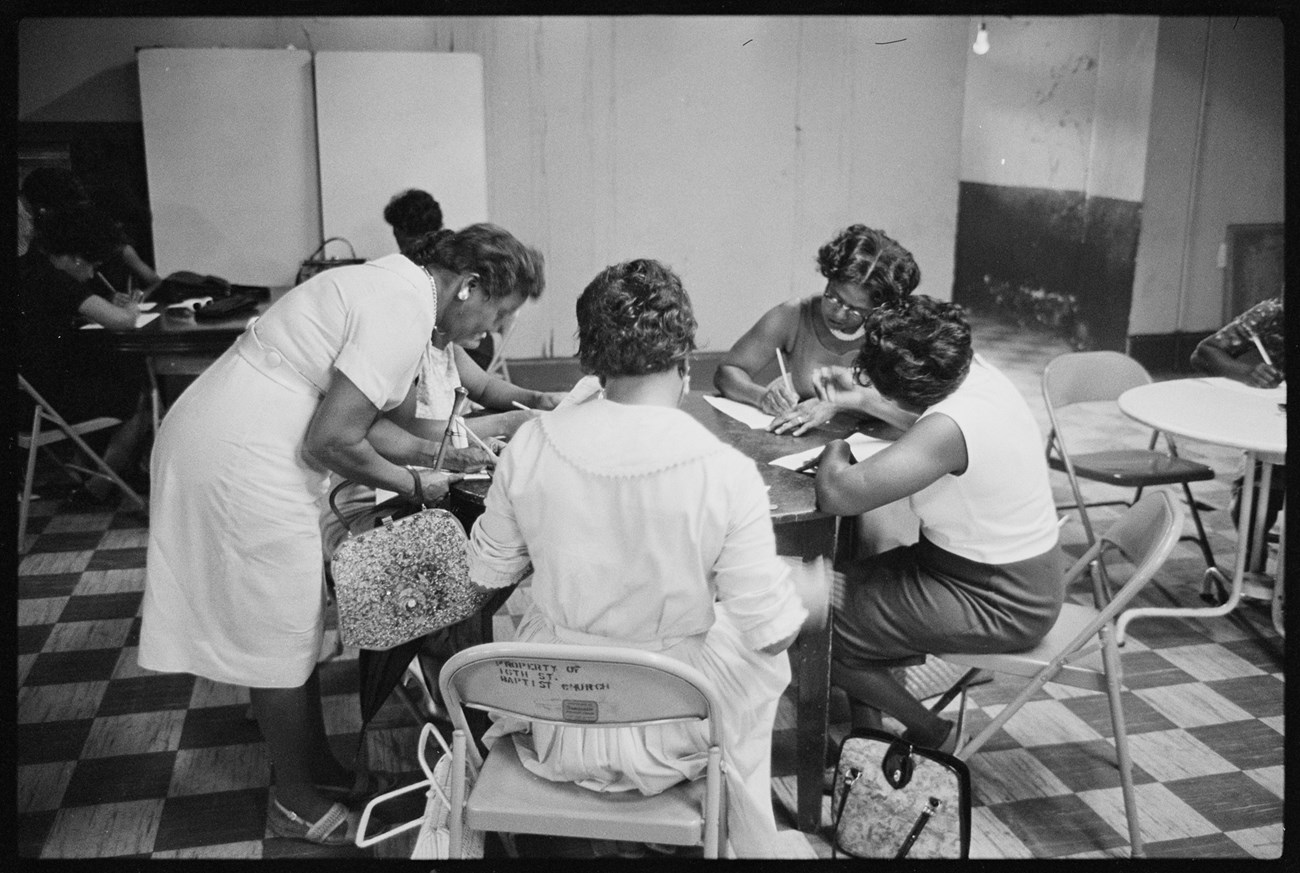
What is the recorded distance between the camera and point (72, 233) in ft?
13.5

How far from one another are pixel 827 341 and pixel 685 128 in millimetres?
2690

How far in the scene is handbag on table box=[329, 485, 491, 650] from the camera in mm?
2301

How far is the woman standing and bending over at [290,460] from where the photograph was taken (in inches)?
91.0

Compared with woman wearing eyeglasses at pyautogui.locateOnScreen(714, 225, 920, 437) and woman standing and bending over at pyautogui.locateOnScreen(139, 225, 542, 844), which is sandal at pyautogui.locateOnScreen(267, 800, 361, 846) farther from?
woman wearing eyeglasses at pyautogui.locateOnScreen(714, 225, 920, 437)

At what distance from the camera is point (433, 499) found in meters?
2.51

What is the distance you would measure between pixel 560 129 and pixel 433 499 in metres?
3.85

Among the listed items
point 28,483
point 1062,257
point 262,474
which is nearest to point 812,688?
point 262,474

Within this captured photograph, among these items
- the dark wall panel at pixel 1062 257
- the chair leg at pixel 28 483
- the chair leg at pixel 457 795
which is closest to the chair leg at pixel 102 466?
the chair leg at pixel 28 483

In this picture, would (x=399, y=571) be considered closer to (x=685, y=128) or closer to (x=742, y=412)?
(x=742, y=412)

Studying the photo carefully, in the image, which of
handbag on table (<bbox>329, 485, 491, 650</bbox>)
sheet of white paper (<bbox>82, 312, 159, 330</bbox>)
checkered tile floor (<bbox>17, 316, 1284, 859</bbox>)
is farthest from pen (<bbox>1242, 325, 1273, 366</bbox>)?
sheet of white paper (<bbox>82, 312, 159, 330</bbox>)

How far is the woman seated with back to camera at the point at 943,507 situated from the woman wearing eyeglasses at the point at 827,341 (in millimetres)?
310

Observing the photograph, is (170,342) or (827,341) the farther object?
(170,342)

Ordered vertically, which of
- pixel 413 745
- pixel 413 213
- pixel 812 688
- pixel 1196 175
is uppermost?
pixel 1196 175

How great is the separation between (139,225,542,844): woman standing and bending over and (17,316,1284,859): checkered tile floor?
14.3 inches
